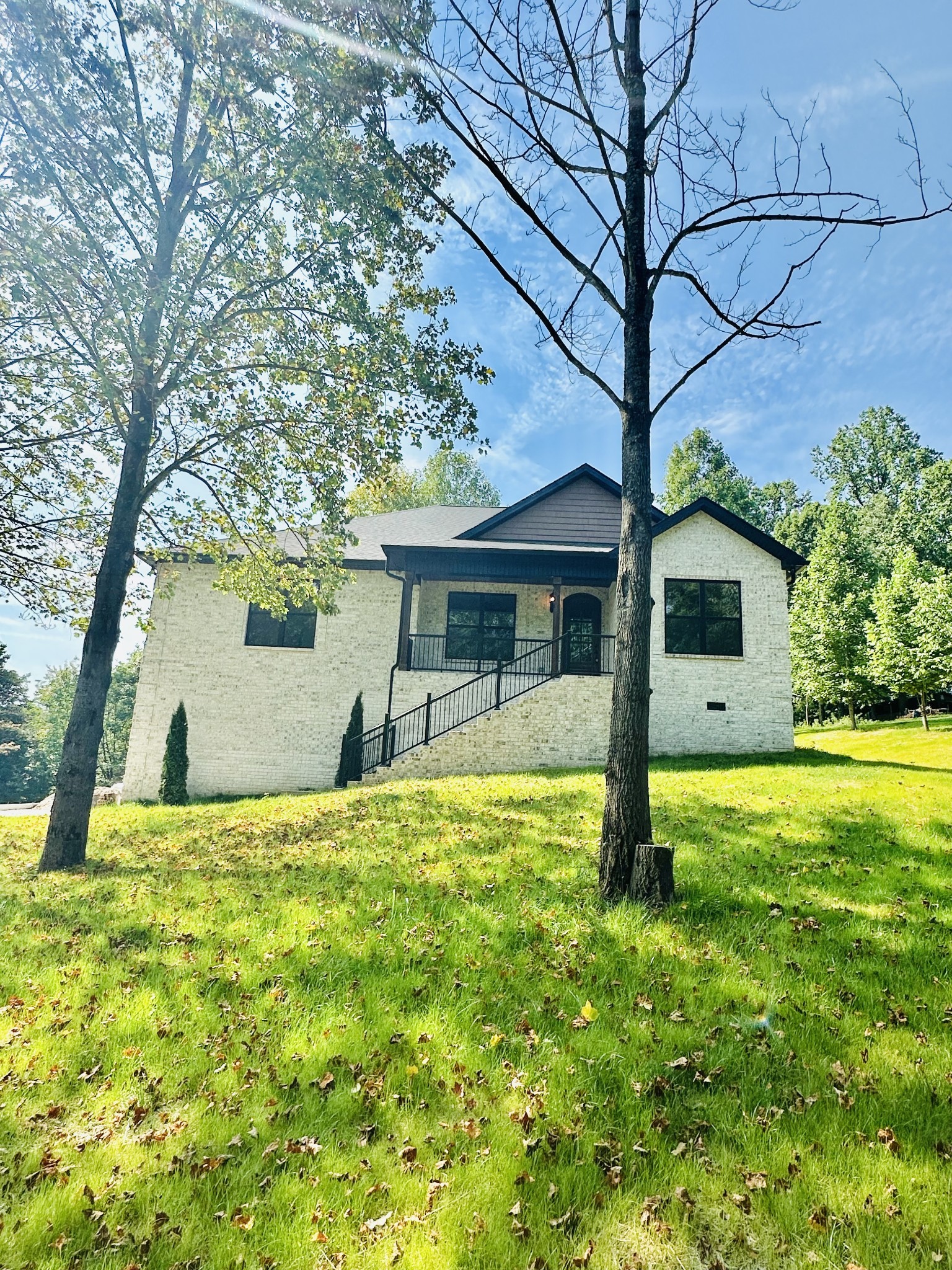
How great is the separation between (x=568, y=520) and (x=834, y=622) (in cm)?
1847

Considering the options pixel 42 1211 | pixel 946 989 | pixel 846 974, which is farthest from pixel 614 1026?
pixel 42 1211

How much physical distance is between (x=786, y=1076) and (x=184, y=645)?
15323 mm

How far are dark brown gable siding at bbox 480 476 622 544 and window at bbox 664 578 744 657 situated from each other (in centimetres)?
248

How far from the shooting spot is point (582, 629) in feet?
54.6

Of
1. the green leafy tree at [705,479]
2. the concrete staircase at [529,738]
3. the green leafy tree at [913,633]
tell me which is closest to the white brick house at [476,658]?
the concrete staircase at [529,738]

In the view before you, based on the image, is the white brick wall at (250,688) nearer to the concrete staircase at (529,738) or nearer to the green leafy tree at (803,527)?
the concrete staircase at (529,738)

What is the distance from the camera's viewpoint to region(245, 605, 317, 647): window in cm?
1552

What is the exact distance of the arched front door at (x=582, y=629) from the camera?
1619cm

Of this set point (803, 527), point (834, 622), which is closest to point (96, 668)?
point (834, 622)

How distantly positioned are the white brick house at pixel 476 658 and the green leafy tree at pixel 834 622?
13954mm

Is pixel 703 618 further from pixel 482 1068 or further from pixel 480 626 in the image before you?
pixel 482 1068

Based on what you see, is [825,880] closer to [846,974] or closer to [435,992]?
[846,974]

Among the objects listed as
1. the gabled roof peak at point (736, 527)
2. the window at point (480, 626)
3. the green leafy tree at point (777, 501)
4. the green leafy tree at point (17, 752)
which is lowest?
the green leafy tree at point (17, 752)

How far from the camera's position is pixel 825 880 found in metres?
5.54
